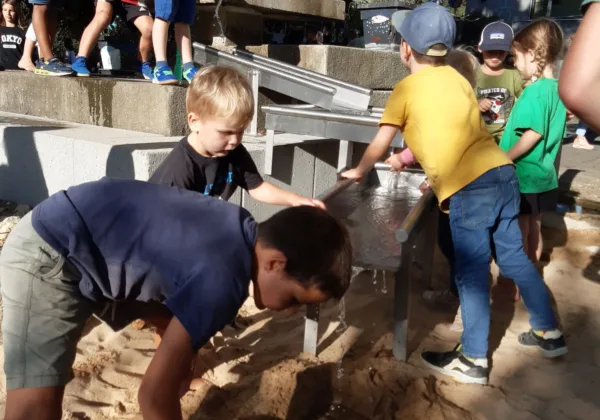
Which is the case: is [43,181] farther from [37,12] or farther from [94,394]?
[94,394]

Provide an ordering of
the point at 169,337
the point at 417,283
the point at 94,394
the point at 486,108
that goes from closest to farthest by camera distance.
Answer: the point at 169,337 → the point at 94,394 → the point at 417,283 → the point at 486,108

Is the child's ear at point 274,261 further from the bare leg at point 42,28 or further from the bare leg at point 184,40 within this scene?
the bare leg at point 42,28

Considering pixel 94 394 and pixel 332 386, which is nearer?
pixel 94 394

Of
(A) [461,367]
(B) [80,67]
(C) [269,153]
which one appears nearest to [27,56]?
(B) [80,67]

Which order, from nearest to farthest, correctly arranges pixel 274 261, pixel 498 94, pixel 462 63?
pixel 274 261
pixel 462 63
pixel 498 94

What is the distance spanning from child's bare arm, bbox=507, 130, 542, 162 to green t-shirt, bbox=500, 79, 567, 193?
0.08 feet

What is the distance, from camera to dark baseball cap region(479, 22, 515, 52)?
4008 mm

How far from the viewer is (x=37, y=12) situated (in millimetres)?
4660

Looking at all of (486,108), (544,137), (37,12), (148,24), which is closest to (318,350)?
(544,137)

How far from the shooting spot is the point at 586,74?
1143mm

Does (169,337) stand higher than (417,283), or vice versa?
(169,337)

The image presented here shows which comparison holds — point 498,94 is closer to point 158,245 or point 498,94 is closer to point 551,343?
point 551,343

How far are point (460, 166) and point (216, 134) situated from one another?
1.07m

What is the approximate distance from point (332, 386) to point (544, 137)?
5.95 feet
